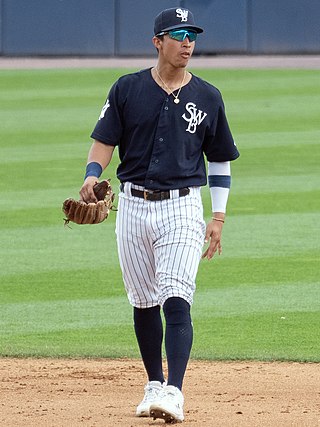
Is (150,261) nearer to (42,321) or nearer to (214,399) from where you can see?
(214,399)

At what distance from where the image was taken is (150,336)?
18.1ft

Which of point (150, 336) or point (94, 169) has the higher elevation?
point (94, 169)

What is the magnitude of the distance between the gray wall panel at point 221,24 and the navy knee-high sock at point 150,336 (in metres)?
23.3

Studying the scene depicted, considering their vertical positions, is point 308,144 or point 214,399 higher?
point 214,399

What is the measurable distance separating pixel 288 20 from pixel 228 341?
22373mm

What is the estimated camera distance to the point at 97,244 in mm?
9883

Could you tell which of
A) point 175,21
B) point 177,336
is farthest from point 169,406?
point 175,21

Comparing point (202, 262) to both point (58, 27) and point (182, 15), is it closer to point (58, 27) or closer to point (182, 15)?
point (182, 15)

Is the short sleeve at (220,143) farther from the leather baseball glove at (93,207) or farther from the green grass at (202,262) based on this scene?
the green grass at (202,262)

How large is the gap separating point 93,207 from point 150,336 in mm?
678

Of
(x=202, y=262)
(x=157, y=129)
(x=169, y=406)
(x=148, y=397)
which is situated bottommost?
(x=202, y=262)

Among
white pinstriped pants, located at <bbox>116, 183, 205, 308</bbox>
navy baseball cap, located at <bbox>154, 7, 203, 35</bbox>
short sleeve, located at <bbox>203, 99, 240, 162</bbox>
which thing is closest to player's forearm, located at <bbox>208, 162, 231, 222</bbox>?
short sleeve, located at <bbox>203, 99, 240, 162</bbox>

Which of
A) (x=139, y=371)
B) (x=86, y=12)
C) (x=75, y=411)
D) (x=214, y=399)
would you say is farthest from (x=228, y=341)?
(x=86, y=12)

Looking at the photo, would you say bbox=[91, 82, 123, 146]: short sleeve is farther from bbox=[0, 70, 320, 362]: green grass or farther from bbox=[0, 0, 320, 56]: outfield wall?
→ bbox=[0, 0, 320, 56]: outfield wall
